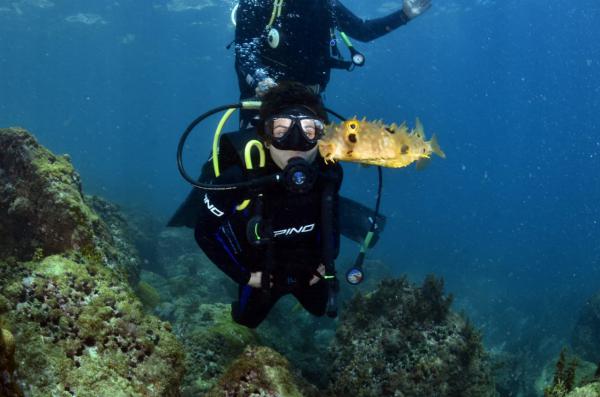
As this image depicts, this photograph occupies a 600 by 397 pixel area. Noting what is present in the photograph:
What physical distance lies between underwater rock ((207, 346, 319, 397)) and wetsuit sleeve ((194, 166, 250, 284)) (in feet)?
4.38

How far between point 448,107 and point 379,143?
96.6 m

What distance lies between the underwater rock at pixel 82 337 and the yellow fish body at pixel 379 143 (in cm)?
171

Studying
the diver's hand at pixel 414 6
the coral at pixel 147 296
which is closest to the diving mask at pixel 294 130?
the coral at pixel 147 296

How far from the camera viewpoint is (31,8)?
36.0 m

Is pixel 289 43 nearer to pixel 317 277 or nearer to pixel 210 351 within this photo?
pixel 317 277

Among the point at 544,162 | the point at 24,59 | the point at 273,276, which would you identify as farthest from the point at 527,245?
the point at 544,162

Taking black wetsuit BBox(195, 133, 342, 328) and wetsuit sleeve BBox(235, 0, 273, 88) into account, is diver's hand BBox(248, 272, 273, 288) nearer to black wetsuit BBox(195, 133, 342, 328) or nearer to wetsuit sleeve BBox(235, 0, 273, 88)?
black wetsuit BBox(195, 133, 342, 328)

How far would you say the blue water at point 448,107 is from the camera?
2966 centimetres

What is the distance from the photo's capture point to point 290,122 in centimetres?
354

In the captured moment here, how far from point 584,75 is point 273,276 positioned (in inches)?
3168

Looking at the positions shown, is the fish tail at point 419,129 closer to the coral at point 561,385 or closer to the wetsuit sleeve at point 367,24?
the coral at point 561,385

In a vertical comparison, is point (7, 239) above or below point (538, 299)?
below

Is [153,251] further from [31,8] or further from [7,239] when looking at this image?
[31,8]

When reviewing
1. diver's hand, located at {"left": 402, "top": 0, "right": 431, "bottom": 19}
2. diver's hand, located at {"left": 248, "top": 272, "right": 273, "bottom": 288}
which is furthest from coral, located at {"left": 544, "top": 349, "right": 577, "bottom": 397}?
diver's hand, located at {"left": 402, "top": 0, "right": 431, "bottom": 19}
